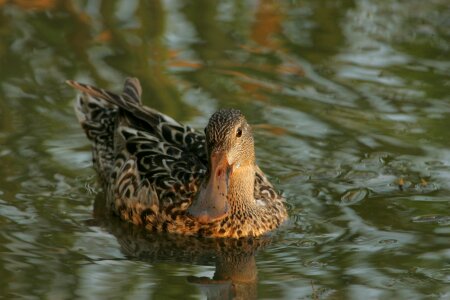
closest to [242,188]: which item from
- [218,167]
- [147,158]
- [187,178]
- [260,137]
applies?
[187,178]

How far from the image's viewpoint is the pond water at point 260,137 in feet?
26.3

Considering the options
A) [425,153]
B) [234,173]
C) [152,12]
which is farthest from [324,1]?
[234,173]

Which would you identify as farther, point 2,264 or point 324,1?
point 324,1

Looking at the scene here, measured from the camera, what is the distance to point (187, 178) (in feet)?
29.3

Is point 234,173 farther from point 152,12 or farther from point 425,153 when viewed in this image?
point 152,12

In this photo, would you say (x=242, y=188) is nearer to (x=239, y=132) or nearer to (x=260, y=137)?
(x=239, y=132)

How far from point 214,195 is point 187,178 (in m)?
0.49

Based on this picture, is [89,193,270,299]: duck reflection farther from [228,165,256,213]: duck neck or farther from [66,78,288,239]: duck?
[228,165,256,213]: duck neck

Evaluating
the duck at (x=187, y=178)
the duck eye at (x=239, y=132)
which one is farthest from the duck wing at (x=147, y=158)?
the duck eye at (x=239, y=132)

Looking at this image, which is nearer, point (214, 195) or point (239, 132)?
point (214, 195)

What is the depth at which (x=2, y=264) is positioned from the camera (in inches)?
318

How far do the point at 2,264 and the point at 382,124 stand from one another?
4.13 m

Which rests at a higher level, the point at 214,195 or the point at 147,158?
the point at 147,158

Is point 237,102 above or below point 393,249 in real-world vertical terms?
above
